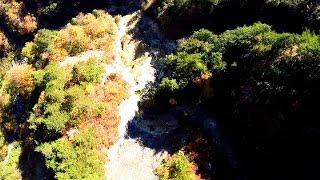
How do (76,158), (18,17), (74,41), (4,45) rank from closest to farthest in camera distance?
(76,158) → (74,41) → (18,17) → (4,45)

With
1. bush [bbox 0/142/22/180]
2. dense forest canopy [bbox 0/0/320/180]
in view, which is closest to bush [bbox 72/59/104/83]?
dense forest canopy [bbox 0/0/320/180]

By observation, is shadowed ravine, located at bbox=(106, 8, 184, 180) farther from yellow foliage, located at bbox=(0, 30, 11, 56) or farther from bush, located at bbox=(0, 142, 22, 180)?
yellow foliage, located at bbox=(0, 30, 11, 56)

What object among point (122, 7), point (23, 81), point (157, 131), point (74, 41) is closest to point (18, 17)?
point (122, 7)

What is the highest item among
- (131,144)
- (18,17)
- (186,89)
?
(18,17)

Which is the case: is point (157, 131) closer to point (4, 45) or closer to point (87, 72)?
point (87, 72)

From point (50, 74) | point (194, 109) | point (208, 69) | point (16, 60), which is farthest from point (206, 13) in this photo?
point (16, 60)

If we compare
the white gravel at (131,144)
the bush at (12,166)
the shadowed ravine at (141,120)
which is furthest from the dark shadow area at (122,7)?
the bush at (12,166)

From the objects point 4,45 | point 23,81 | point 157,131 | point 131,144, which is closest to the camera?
point 131,144

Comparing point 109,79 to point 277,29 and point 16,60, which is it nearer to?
point 277,29

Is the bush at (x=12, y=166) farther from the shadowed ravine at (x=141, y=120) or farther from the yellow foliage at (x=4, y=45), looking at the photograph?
the yellow foliage at (x=4, y=45)
